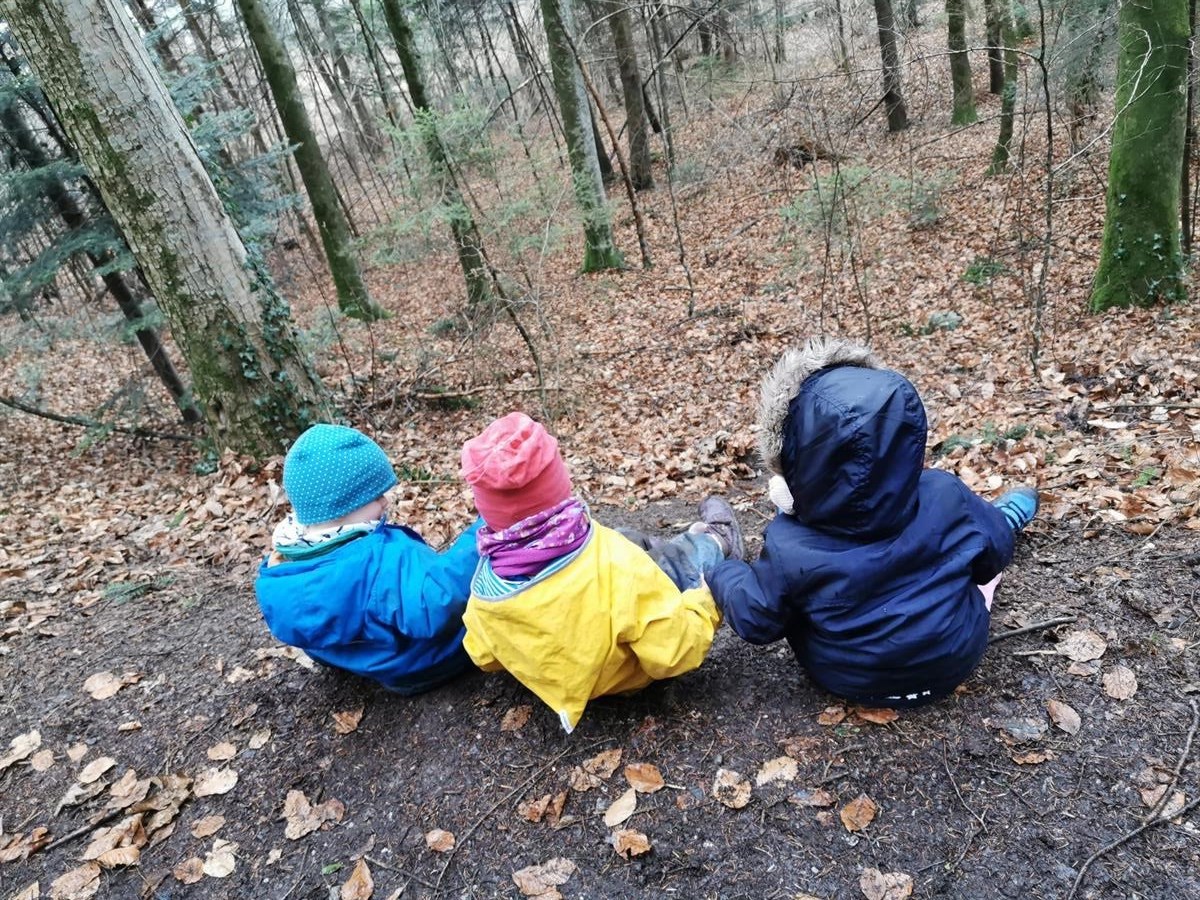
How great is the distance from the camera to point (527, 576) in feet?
7.98

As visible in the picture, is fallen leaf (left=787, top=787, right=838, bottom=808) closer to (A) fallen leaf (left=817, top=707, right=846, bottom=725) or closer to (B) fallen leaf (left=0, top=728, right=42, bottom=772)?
(A) fallen leaf (left=817, top=707, right=846, bottom=725)

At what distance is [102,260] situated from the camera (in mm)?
9234

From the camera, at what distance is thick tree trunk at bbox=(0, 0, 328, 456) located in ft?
16.5

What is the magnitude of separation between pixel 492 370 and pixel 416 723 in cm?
648

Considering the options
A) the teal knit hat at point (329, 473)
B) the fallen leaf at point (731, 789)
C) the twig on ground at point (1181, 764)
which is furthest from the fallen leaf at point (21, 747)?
the twig on ground at point (1181, 764)

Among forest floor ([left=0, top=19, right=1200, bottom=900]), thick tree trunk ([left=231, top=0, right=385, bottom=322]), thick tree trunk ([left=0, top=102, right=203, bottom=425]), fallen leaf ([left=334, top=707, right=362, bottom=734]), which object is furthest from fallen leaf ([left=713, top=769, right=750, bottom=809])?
thick tree trunk ([left=231, top=0, right=385, bottom=322])

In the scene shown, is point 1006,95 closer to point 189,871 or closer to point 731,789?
point 731,789

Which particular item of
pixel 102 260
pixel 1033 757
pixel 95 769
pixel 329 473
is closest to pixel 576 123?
pixel 102 260


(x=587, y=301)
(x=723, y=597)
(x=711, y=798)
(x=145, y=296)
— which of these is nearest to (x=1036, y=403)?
(x=723, y=597)

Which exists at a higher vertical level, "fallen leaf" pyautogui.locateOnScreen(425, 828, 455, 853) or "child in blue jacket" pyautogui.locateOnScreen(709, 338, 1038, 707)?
"child in blue jacket" pyautogui.locateOnScreen(709, 338, 1038, 707)

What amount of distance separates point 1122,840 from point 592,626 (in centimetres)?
167

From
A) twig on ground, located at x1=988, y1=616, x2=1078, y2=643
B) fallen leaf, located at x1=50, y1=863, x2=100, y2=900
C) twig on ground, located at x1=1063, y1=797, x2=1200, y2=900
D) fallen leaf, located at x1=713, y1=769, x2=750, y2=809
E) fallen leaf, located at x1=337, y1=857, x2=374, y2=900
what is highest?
fallen leaf, located at x1=50, y1=863, x2=100, y2=900

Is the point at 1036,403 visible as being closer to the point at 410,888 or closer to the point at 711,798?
the point at 711,798

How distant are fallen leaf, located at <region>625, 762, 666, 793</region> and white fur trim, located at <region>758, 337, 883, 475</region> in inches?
47.2
